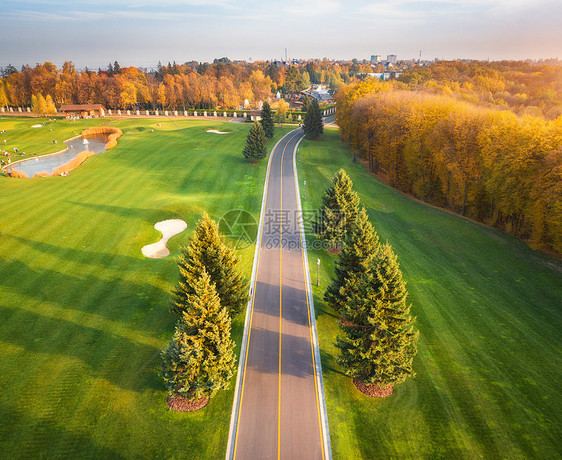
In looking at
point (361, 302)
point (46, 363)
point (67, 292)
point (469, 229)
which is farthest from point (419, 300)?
point (67, 292)

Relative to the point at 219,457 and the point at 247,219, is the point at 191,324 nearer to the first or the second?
the point at 219,457

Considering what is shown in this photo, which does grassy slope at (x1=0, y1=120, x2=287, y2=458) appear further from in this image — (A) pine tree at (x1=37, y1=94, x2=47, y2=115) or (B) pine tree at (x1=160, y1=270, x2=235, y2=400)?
(A) pine tree at (x1=37, y1=94, x2=47, y2=115)

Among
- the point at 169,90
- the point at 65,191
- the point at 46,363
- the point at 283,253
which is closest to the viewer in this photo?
the point at 46,363

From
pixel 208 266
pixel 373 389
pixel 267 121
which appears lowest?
pixel 373 389

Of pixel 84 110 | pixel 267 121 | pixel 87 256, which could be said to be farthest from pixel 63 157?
pixel 84 110

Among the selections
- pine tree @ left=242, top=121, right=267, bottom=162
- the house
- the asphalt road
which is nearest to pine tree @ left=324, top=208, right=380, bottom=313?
the asphalt road

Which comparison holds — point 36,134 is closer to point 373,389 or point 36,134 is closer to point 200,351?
point 200,351
